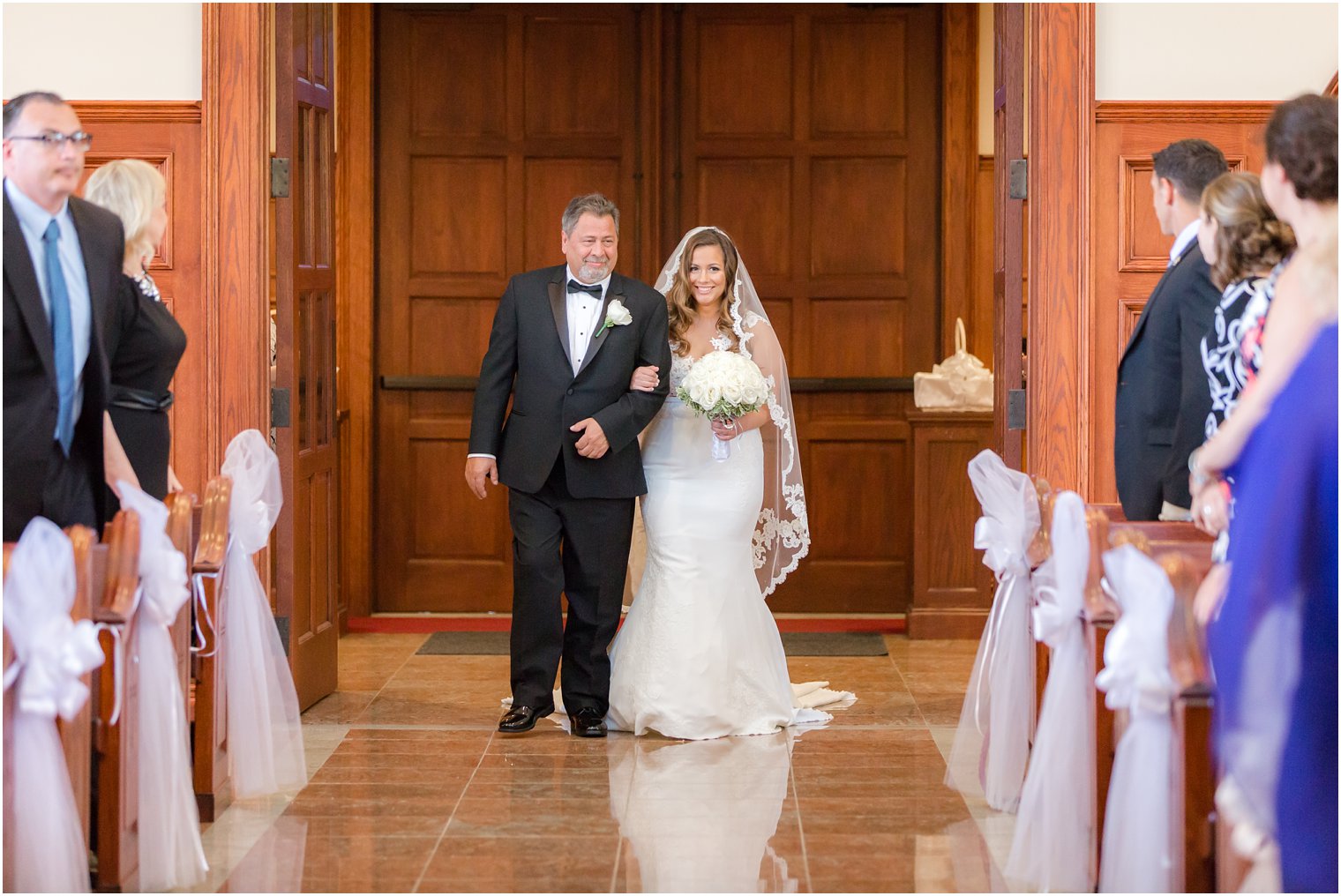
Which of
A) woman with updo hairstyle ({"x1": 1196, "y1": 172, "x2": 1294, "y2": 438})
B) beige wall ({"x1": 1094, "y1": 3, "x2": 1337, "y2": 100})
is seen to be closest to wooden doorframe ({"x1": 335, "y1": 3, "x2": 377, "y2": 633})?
beige wall ({"x1": 1094, "y1": 3, "x2": 1337, "y2": 100})

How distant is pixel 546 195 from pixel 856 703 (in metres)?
3.50

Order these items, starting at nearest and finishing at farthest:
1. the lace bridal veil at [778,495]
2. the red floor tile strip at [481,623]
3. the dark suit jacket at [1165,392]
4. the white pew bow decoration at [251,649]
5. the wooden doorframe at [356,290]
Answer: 1. the dark suit jacket at [1165,392]
2. the white pew bow decoration at [251,649]
3. the lace bridal veil at [778,495]
4. the red floor tile strip at [481,623]
5. the wooden doorframe at [356,290]

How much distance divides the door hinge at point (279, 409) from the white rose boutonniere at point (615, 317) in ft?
4.05

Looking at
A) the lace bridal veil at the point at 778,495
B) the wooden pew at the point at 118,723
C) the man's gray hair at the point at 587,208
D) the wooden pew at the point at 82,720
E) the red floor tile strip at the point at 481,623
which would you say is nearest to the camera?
the wooden pew at the point at 82,720

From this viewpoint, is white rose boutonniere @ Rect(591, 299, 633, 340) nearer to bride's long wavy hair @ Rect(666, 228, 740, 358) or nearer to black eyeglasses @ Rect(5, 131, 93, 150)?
bride's long wavy hair @ Rect(666, 228, 740, 358)

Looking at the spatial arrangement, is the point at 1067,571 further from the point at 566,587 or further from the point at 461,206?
the point at 461,206

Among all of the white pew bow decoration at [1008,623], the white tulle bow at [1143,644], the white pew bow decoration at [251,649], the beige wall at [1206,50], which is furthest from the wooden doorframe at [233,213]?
the white tulle bow at [1143,644]

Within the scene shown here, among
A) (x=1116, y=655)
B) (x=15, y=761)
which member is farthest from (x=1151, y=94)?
(x=15, y=761)

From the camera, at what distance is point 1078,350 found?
18.8ft

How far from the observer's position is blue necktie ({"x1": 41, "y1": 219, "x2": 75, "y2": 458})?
3826 millimetres

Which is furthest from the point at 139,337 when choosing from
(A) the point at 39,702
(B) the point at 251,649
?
(A) the point at 39,702

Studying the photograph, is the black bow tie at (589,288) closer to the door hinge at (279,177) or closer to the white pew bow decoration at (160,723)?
the door hinge at (279,177)

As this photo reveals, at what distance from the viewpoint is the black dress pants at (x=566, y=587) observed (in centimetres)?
569

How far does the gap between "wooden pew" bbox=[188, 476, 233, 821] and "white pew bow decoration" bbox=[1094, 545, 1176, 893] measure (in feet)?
8.05
